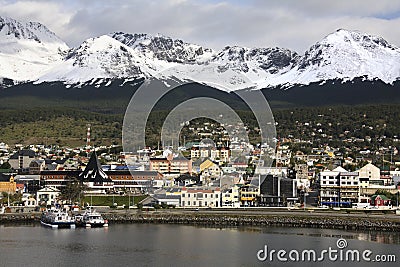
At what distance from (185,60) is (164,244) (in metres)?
91.1

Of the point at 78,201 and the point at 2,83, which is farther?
the point at 2,83

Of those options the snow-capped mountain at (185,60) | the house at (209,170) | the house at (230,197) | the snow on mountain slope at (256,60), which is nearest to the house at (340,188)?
the house at (230,197)

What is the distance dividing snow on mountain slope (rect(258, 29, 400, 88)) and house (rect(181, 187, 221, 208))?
44676 mm

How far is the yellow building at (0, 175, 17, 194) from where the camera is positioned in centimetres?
3083

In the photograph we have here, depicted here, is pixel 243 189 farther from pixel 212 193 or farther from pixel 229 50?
pixel 229 50

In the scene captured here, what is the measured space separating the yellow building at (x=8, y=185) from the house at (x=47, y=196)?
66.6 inches

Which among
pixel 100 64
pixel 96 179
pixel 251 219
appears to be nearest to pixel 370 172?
pixel 251 219

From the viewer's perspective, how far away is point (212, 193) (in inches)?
1093

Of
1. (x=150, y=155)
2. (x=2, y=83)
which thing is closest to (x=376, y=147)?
(x=150, y=155)

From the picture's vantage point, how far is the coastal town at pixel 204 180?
27798mm

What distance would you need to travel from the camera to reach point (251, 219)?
24125mm

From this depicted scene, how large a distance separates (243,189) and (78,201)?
5.43 m

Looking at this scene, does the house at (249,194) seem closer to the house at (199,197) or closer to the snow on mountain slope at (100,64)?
the house at (199,197)

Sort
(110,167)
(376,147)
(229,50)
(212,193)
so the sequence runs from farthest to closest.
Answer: (229,50)
(376,147)
(110,167)
(212,193)
